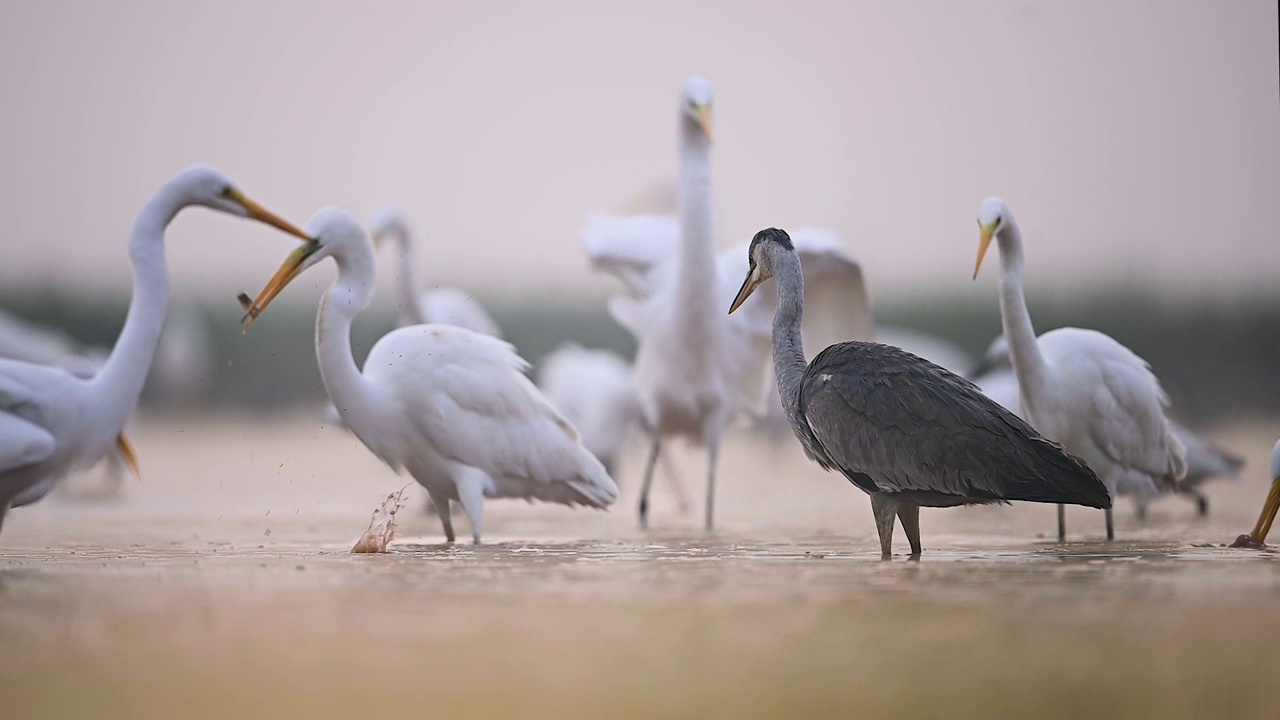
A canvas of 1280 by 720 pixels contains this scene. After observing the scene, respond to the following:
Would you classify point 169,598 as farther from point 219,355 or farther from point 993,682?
point 219,355

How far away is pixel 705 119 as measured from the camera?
9648mm

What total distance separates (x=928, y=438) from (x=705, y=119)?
3951 millimetres

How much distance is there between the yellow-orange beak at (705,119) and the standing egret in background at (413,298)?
221 centimetres

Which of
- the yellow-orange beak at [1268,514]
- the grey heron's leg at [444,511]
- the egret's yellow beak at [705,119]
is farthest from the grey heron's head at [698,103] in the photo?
the yellow-orange beak at [1268,514]

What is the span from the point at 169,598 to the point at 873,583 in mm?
2290

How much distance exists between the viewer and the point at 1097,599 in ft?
17.0

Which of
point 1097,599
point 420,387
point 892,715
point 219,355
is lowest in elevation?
point 892,715

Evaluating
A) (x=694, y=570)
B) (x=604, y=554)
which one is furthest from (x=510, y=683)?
(x=604, y=554)

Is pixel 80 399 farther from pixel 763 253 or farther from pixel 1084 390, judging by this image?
pixel 1084 390

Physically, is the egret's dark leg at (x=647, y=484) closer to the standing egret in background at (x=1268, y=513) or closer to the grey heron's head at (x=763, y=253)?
the grey heron's head at (x=763, y=253)

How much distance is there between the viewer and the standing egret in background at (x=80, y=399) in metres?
5.87

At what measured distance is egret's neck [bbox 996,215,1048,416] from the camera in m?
7.45

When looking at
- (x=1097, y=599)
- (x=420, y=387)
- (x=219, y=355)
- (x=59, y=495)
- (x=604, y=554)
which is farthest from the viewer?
(x=219, y=355)

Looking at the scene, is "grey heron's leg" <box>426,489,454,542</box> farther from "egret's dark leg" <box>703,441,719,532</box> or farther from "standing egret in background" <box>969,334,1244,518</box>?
"standing egret in background" <box>969,334,1244,518</box>
